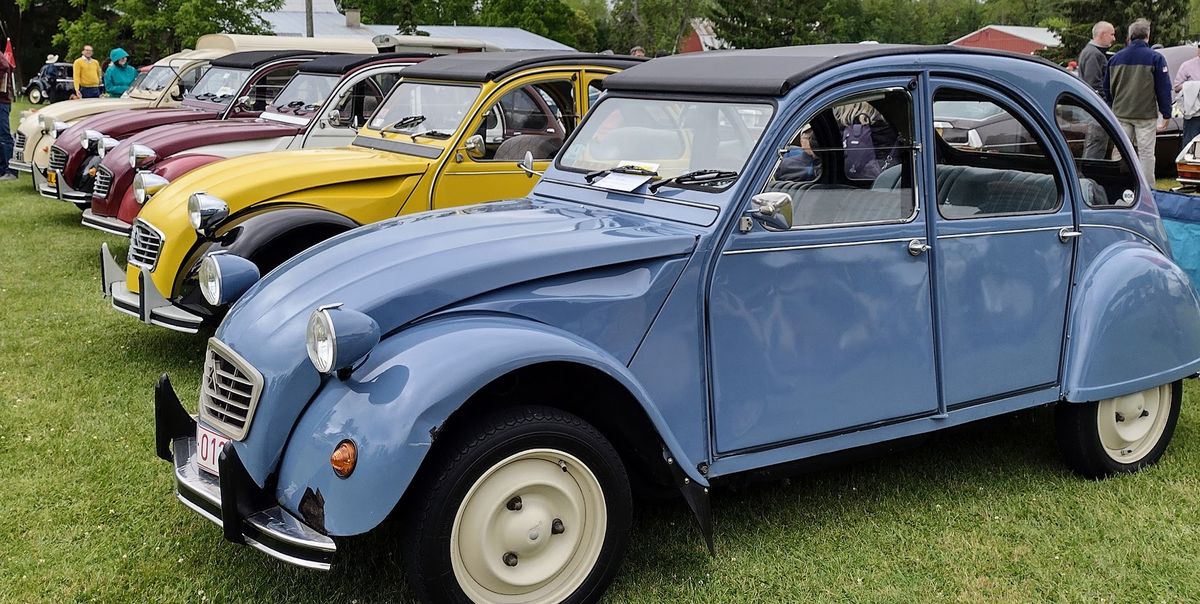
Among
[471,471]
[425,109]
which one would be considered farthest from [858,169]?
[425,109]

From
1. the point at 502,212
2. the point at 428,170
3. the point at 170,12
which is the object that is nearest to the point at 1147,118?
the point at 428,170

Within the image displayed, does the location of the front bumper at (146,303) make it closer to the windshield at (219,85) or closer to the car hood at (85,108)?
the windshield at (219,85)

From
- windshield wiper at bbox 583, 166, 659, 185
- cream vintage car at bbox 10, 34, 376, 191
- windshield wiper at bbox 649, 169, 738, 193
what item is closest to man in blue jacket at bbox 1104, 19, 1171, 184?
windshield wiper at bbox 583, 166, 659, 185

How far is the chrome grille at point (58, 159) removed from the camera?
36.2ft

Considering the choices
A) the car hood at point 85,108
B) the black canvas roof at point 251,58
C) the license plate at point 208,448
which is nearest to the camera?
the license plate at point 208,448

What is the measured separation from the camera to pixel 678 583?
148 inches

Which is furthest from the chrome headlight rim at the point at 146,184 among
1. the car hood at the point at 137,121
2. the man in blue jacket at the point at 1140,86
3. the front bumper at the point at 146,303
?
the man in blue jacket at the point at 1140,86

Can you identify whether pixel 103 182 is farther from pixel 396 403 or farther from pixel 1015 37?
pixel 1015 37

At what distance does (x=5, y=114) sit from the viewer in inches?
569

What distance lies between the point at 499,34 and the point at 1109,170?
39253 millimetres

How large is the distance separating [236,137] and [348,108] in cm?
106

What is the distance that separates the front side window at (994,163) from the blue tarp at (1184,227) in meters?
2.35

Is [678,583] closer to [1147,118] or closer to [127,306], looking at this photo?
[127,306]

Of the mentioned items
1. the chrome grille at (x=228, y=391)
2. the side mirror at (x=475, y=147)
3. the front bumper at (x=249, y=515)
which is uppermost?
the side mirror at (x=475, y=147)
